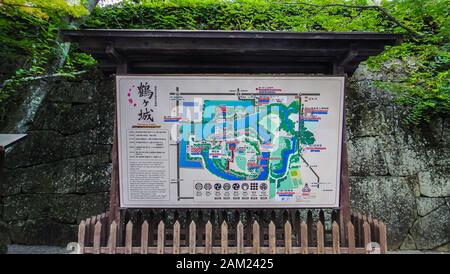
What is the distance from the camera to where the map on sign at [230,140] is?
4230 mm

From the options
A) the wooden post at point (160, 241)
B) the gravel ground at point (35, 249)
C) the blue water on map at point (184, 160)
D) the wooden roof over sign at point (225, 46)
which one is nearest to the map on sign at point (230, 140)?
the blue water on map at point (184, 160)

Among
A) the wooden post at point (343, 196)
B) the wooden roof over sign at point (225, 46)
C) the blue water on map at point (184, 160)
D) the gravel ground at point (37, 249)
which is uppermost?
the wooden roof over sign at point (225, 46)

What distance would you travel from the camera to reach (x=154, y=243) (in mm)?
4793

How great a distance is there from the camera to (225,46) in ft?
13.0

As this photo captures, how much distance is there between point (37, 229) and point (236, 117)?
14.2 feet

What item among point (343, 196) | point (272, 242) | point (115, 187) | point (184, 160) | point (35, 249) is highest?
point (184, 160)

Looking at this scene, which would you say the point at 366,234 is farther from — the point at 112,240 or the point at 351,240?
the point at 112,240

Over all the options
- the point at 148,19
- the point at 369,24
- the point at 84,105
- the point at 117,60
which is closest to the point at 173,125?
the point at 117,60

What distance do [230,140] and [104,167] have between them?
118 inches

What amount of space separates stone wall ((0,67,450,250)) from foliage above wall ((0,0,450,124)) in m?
0.46

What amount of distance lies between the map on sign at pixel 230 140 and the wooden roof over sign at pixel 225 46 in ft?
1.08

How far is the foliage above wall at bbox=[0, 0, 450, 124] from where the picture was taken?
5701 millimetres

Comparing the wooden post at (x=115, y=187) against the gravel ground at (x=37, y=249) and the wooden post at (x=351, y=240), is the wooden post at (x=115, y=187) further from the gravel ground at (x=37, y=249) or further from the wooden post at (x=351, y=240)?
the wooden post at (x=351, y=240)

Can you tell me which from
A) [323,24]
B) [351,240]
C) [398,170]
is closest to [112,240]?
[351,240]
